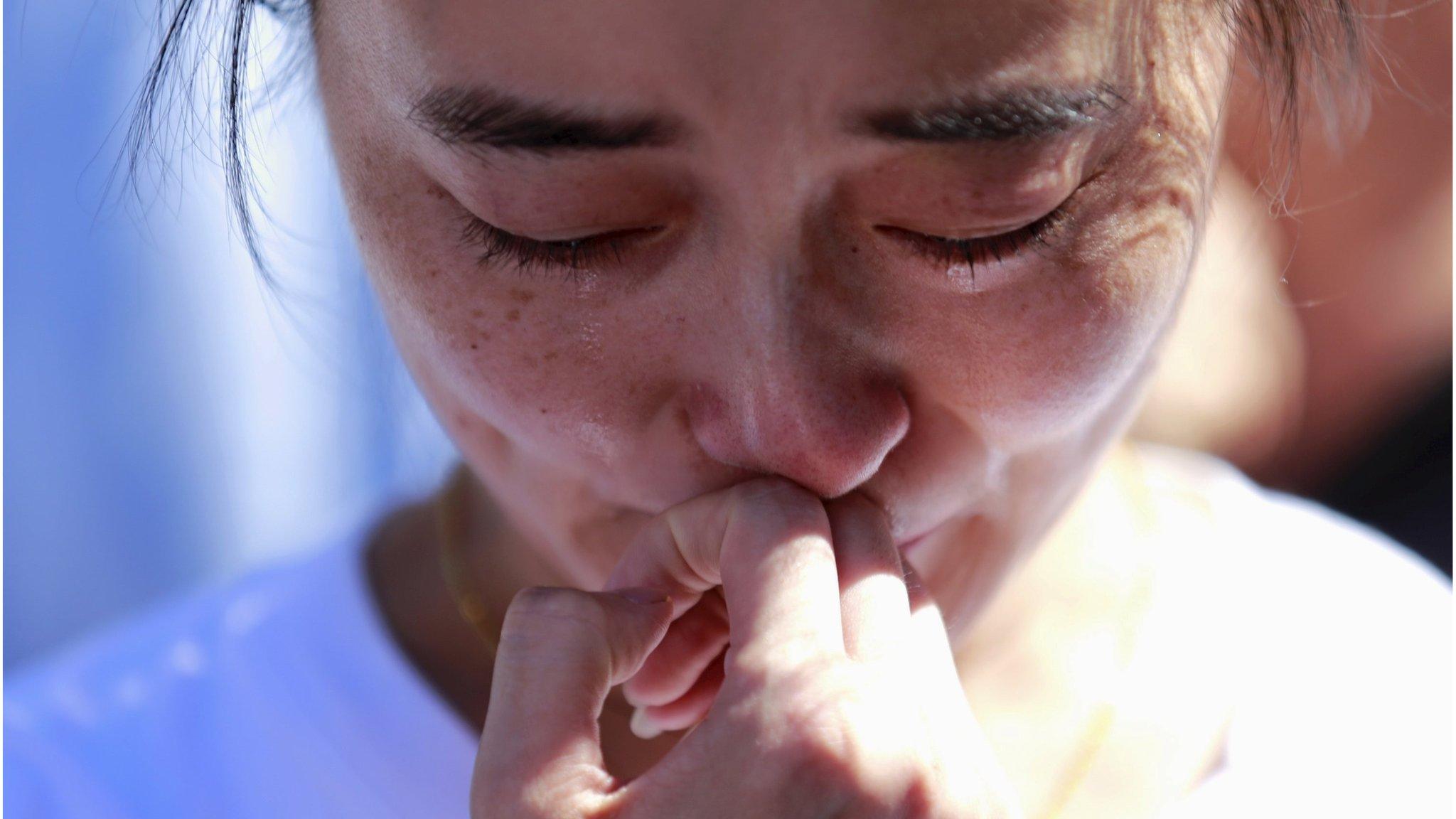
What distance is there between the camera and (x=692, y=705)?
2.89ft

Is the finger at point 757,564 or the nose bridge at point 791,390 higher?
the nose bridge at point 791,390

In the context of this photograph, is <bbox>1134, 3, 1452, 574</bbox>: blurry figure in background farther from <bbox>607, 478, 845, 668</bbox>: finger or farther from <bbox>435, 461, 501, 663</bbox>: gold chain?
<bbox>607, 478, 845, 668</bbox>: finger

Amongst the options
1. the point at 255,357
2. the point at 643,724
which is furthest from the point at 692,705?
the point at 255,357

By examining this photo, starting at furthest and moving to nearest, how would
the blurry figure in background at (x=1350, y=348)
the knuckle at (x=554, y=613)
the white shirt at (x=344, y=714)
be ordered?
the blurry figure in background at (x=1350, y=348)
the white shirt at (x=344, y=714)
the knuckle at (x=554, y=613)

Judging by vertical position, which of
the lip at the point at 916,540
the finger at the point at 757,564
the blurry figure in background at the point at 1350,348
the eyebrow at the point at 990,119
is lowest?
the blurry figure in background at the point at 1350,348

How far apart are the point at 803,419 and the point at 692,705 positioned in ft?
0.83

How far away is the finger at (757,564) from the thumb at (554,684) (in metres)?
0.04

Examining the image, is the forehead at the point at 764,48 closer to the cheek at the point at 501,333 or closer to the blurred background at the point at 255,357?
the cheek at the point at 501,333

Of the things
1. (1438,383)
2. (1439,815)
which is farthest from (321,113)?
(1438,383)

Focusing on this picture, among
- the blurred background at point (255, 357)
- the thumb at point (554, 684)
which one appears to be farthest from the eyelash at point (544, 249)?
the blurred background at point (255, 357)

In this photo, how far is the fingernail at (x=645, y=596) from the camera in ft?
2.56

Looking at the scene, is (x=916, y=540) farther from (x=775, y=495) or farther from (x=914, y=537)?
(x=775, y=495)

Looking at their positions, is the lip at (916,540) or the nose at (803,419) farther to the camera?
the lip at (916,540)

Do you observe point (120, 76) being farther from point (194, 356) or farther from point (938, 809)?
point (938, 809)
